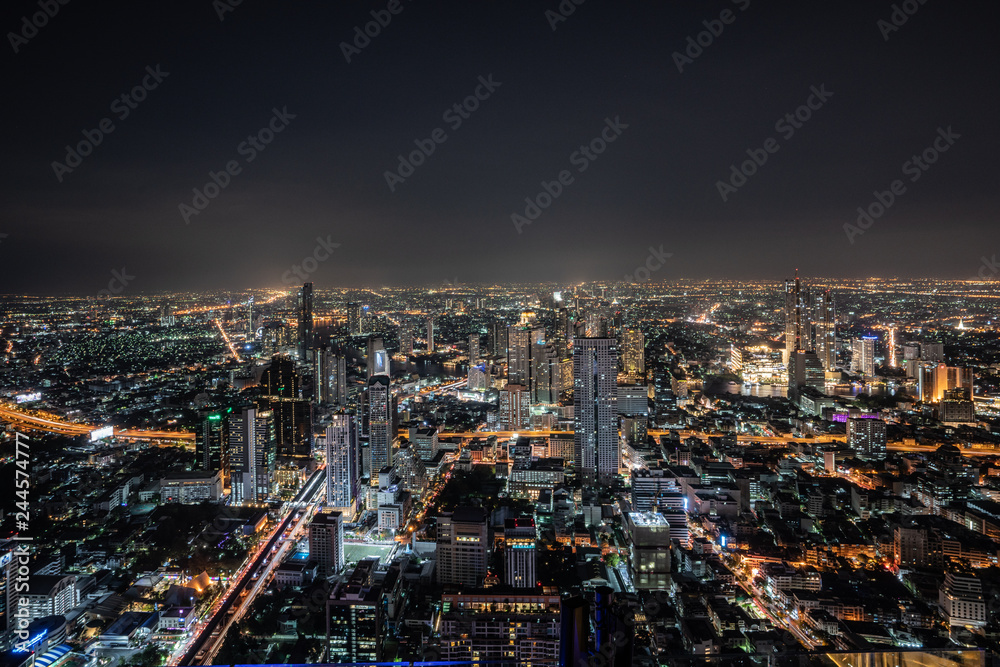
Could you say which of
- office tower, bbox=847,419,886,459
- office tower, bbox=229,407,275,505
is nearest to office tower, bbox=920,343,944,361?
office tower, bbox=847,419,886,459

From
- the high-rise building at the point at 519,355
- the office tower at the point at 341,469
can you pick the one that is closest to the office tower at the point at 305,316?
the high-rise building at the point at 519,355

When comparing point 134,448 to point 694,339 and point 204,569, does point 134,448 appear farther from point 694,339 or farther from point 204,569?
point 694,339

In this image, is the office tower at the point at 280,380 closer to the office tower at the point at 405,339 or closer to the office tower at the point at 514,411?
the office tower at the point at 514,411

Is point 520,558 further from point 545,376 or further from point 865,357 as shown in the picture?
point 865,357

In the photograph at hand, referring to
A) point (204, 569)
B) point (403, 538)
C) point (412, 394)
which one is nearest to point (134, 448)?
point (204, 569)

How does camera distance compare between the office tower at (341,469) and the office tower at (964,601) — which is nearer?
the office tower at (964,601)

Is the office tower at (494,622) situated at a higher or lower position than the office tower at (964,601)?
higher
